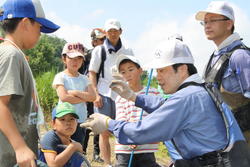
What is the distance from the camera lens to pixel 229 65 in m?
3.74

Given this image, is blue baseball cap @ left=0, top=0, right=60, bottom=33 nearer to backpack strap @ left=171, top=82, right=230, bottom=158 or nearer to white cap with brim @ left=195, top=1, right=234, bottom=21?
backpack strap @ left=171, top=82, right=230, bottom=158

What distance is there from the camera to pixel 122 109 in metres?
4.42

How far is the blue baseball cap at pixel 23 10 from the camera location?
266 centimetres

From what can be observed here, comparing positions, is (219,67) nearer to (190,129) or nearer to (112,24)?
(190,129)

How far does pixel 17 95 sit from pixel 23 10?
1.82ft

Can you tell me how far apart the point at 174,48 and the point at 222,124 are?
1.99 ft

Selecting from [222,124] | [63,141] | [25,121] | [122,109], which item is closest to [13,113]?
[25,121]

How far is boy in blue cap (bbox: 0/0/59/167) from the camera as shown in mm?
2396

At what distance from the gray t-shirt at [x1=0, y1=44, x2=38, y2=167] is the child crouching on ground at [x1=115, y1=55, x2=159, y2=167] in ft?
5.59

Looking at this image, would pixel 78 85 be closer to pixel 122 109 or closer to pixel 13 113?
pixel 122 109

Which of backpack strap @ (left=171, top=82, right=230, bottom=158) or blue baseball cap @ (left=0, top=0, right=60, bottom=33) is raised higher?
blue baseball cap @ (left=0, top=0, right=60, bottom=33)

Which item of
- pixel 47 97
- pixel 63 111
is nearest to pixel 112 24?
pixel 63 111

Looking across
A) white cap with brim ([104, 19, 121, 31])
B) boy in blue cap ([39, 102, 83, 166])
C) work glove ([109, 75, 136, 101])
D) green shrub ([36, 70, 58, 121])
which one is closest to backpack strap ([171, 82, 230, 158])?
work glove ([109, 75, 136, 101])

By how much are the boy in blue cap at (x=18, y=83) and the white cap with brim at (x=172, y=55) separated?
2.44 ft
